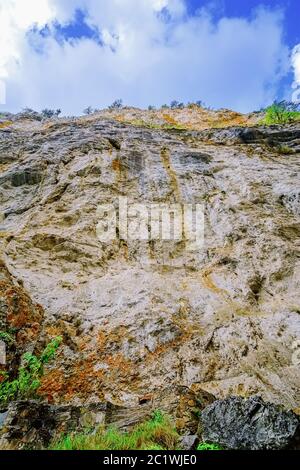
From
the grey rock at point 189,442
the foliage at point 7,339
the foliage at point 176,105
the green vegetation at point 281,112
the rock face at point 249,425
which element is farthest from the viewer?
the foliage at point 176,105

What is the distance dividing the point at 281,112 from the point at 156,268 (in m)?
21.4

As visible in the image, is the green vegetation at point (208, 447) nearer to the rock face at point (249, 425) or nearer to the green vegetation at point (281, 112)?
the rock face at point (249, 425)

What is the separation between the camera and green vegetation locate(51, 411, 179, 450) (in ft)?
16.1

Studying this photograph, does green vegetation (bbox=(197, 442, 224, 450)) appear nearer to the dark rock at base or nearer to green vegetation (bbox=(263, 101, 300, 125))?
the dark rock at base

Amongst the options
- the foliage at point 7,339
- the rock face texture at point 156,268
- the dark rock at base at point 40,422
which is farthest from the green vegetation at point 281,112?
the dark rock at base at point 40,422

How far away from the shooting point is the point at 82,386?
7.51 metres

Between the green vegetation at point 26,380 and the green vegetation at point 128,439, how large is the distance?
1.64 m

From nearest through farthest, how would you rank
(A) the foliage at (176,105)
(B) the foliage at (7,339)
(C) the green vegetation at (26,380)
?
(C) the green vegetation at (26,380), (B) the foliage at (7,339), (A) the foliage at (176,105)

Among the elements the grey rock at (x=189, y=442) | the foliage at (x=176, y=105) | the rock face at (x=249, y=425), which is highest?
the foliage at (x=176, y=105)

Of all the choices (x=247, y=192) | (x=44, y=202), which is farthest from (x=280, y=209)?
(x=44, y=202)

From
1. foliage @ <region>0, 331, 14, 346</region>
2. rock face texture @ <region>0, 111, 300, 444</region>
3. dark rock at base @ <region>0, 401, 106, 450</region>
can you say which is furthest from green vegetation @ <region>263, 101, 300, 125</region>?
dark rock at base @ <region>0, 401, 106, 450</region>

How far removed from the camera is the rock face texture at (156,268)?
7.70m

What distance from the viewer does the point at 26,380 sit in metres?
6.75

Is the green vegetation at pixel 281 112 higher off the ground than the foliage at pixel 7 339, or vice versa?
the green vegetation at pixel 281 112
